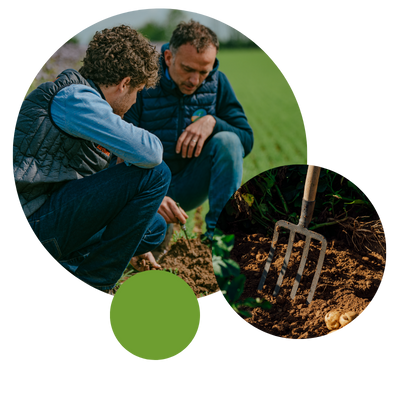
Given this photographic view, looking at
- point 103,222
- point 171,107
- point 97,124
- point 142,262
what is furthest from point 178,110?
point 142,262

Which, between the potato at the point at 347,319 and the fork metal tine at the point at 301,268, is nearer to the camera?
the potato at the point at 347,319

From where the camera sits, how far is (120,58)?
111 inches

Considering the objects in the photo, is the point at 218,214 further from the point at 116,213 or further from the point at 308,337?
the point at 308,337

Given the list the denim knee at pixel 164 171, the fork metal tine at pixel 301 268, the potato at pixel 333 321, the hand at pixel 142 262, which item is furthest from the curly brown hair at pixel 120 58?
the potato at pixel 333 321

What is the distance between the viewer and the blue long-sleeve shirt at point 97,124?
2.64 metres

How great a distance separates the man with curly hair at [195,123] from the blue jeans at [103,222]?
0.20m

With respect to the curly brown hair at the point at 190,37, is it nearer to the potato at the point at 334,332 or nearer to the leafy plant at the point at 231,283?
the leafy plant at the point at 231,283

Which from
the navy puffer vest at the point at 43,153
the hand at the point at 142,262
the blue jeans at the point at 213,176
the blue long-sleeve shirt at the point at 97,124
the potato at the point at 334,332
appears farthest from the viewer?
the hand at the point at 142,262

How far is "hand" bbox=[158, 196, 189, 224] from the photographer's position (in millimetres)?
3170

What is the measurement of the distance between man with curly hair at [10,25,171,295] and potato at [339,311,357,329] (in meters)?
1.47

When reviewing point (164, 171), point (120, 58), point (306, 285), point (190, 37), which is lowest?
point (306, 285)

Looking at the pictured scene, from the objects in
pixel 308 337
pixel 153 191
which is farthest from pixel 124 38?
pixel 308 337

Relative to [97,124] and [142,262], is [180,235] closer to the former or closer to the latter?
[142,262]

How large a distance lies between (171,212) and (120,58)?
44.7 inches
